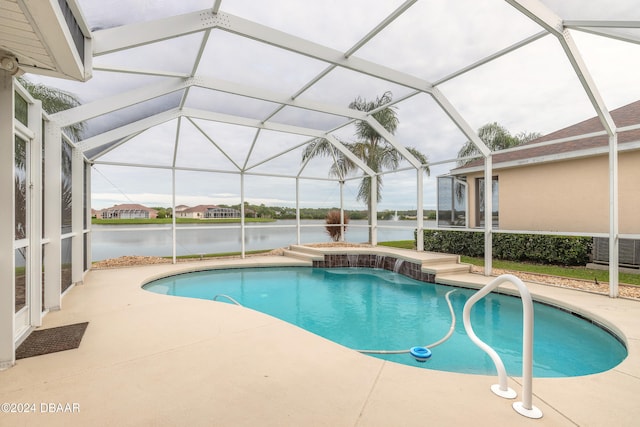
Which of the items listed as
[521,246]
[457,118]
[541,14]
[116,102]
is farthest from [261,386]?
[521,246]

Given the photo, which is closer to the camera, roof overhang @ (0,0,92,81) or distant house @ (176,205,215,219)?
roof overhang @ (0,0,92,81)

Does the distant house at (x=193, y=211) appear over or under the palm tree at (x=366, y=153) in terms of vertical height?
under

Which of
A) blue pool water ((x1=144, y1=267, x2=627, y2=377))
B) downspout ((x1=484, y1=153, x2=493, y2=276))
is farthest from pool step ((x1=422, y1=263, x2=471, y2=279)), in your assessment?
A: downspout ((x1=484, y1=153, x2=493, y2=276))

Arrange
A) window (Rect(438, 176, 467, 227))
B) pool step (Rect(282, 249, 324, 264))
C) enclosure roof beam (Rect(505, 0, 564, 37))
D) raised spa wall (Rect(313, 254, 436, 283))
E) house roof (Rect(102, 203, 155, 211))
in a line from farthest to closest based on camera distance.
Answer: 1. window (Rect(438, 176, 467, 227))
2. pool step (Rect(282, 249, 324, 264))
3. raised spa wall (Rect(313, 254, 436, 283))
4. house roof (Rect(102, 203, 155, 211))
5. enclosure roof beam (Rect(505, 0, 564, 37))

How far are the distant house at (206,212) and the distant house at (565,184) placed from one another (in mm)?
8775

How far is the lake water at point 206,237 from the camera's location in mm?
9155

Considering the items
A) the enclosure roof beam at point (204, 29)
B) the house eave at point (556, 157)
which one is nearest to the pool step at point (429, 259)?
the house eave at point (556, 157)

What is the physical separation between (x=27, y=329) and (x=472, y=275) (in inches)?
352

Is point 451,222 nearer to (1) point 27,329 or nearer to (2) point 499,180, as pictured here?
(2) point 499,180

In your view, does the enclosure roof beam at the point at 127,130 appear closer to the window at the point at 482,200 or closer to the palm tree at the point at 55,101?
the palm tree at the point at 55,101

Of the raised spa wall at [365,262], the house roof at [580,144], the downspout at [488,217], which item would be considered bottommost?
the raised spa wall at [365,262]

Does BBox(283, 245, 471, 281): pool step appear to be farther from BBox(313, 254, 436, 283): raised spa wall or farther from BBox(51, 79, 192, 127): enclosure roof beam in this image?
BBox(51, 79, 192, 127): enclosure roof beam

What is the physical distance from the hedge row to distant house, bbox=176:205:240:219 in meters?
7.67

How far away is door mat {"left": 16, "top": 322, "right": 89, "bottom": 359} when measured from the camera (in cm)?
320
